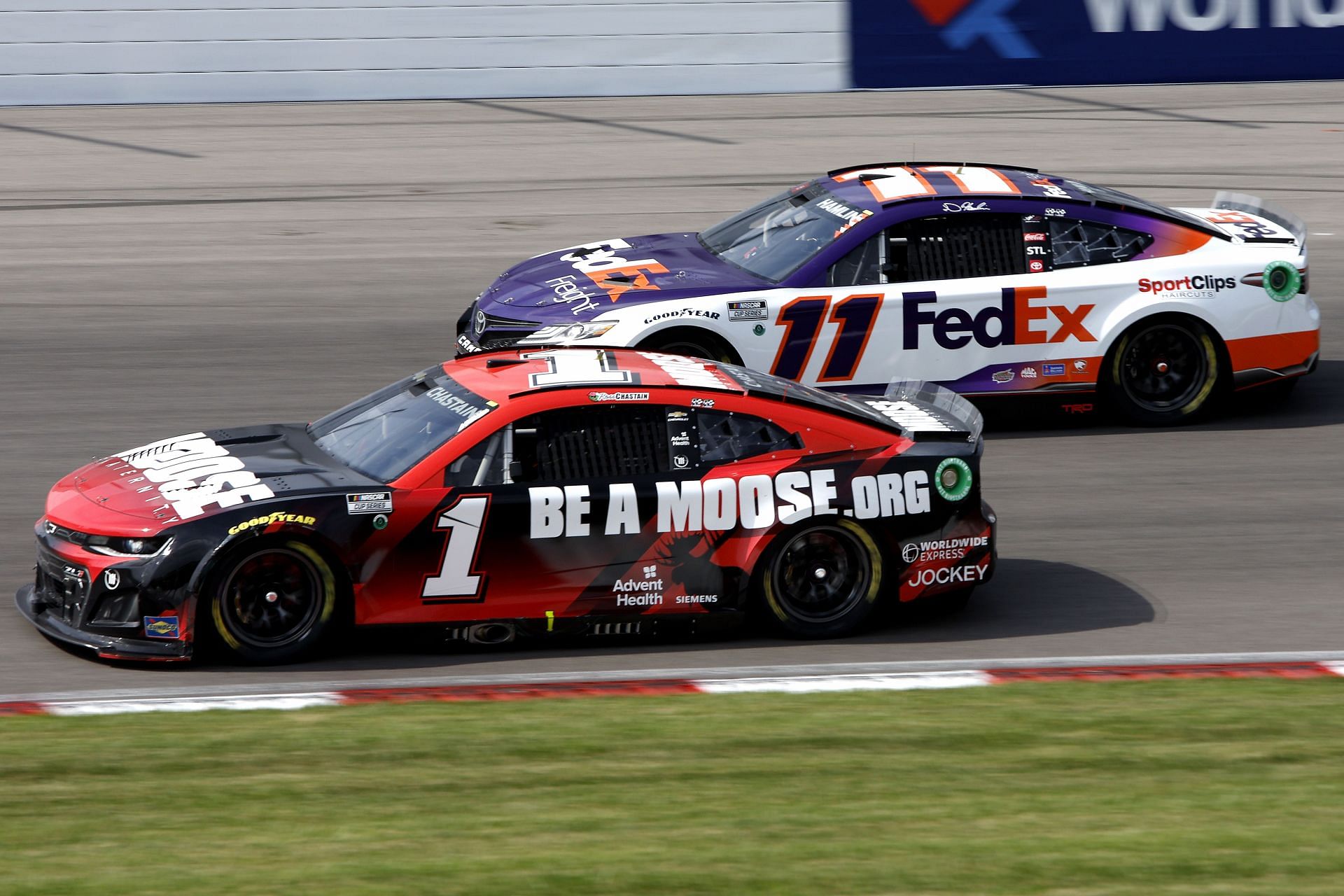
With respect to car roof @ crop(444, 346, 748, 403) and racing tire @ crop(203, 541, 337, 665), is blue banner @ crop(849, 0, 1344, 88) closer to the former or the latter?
car roof @ crop(444, 346, 748, 403)

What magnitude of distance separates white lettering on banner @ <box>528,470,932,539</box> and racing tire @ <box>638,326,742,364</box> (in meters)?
2.99

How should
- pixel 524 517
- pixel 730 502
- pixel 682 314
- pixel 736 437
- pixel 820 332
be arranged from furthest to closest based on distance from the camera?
1. pixel 820 332
2. pixel 682 314
3. pixel 736 437
4. pixel 730 502
5. pixel 524 517

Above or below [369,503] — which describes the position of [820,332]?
above

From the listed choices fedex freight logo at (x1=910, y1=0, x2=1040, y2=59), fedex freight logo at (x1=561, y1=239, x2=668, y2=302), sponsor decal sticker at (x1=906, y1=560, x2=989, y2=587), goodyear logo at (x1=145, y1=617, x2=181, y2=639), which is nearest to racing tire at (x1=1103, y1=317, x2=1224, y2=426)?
fedex freight logo at (x1=561, y1=239, x2=668, y2=302)

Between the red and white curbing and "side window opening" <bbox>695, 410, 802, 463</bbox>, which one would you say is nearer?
the red and white curbing

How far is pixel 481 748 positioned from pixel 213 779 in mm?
922

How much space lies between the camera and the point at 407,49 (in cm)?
→ 2578

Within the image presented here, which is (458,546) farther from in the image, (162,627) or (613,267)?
(613,267)

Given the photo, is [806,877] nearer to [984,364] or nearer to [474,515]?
[474,515]

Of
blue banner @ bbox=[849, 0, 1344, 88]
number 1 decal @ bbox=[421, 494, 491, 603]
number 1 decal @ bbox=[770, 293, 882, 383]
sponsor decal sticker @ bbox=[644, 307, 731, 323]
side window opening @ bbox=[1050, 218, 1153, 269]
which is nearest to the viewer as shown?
number 1 decal @ bbox=[421, 494, 491, 603]

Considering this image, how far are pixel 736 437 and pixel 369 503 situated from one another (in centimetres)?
164

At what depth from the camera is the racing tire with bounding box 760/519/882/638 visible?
7.84 metres

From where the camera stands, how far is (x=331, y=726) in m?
6.53

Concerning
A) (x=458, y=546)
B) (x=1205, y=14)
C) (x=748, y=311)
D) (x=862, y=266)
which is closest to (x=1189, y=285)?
(x=862, y=266)
